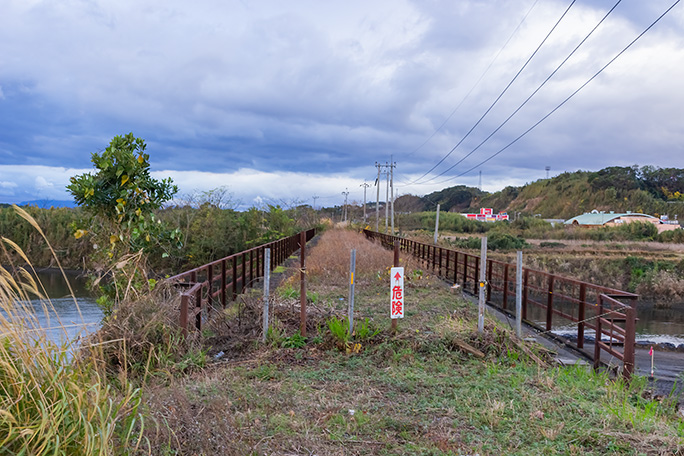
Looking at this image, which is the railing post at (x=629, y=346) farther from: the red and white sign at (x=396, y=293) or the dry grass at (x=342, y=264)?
the dry grass at (x=342, y=264)

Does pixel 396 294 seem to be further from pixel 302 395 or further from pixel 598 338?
pixel 598 338

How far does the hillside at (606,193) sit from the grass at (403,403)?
90.6 m

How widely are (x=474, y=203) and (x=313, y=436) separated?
130656 mm

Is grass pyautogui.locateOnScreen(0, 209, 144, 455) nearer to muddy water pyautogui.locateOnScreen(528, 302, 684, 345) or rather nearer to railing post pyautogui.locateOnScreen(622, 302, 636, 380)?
railing post pyautogui.locateOnScreen(622, 302, 636, 380)

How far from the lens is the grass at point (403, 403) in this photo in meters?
3.56

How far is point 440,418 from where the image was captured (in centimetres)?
421

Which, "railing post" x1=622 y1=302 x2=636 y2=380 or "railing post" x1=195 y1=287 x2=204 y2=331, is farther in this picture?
"railing post" x1=195 y1=287 x2=204 y2=331

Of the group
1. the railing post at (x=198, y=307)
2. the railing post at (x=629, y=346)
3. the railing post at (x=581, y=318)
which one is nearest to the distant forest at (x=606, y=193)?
the railing post at (x=581, y=318)

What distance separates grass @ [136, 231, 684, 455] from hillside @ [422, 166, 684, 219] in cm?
9063

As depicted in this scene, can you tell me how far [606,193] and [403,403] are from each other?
9975 centimetres

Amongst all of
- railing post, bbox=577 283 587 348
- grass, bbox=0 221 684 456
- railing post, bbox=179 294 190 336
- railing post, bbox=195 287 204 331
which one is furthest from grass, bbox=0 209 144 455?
railing post, bbox=577 283 587 348

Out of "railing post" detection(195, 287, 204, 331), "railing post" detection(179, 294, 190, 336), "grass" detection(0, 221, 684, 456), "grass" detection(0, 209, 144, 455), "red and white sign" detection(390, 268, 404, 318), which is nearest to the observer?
"grass" detection(0, 209, 144, 455)

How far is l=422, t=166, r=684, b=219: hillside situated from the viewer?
87.1 metres

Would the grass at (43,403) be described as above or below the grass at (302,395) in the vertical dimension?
above
